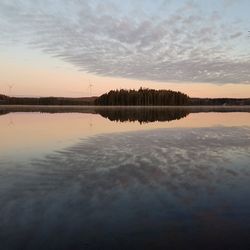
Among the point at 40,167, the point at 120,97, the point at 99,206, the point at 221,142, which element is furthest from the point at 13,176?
the point at 120,97

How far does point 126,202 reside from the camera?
8242 millimetres

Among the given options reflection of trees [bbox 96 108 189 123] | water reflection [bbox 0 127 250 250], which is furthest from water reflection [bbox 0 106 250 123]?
water reflection [bbox 0 127 250 250]

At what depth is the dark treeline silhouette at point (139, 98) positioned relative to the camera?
166625 mm

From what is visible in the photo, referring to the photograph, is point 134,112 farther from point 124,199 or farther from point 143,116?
point 124,199

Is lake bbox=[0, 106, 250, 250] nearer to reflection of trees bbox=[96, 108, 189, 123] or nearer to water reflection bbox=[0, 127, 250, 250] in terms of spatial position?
water reflection bbox=[0, 127, 250, 250]

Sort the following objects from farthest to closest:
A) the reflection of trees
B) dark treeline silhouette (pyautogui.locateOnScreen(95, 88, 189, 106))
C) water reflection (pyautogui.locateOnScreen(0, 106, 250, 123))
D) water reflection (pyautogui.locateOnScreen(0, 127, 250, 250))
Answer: dark treeline silhouette (pyautogui.locateOnScreen(95, 88, 189, 106)) → water reflection (pyautogui.locateOnScreen(0, 106, 250, 123)) → the reflection of trees → water reflection (pyautogui.locateOnScreen(0, 127, 250, 250))

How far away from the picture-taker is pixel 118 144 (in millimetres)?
18281

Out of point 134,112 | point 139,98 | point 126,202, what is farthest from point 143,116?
point 139,98

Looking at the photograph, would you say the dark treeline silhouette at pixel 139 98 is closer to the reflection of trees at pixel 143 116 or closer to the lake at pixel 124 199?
the reflection of trees at pixel 143 116

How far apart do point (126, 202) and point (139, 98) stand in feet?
520

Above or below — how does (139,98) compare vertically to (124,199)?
below

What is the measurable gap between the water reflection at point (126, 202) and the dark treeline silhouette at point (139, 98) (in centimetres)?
15238

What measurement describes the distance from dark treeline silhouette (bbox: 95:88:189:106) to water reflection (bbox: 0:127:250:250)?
500ft

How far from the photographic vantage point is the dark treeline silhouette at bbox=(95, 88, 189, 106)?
166625mm
